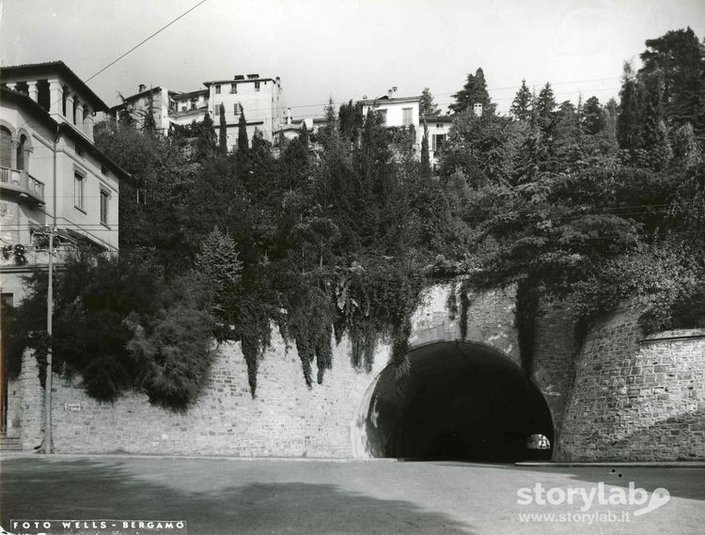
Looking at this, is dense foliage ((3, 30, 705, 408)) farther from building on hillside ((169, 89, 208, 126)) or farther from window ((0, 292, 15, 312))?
building on hillside ((169, 89, 208, 126))

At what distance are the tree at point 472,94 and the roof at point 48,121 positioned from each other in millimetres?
46868

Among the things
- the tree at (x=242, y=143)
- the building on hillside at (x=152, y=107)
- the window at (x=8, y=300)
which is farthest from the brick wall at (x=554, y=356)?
the building on hillside at (x=152, y=107)

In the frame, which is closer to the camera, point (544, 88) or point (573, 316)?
point (573, 316)

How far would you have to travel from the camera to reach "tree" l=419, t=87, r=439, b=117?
87.1 m

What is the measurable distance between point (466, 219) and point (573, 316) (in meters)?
15.7

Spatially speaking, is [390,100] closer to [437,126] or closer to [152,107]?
[437,126]

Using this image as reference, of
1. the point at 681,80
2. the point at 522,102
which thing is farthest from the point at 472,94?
the point at 681,80

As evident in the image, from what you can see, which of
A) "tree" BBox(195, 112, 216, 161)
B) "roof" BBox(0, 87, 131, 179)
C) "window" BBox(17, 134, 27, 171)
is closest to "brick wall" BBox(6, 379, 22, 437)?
"window" BBox(17, 134, 27, 171)

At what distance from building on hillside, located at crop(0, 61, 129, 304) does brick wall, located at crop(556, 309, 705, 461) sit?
18225mm

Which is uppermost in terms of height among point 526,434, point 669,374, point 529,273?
point 529,273

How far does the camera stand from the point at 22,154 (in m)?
33.9

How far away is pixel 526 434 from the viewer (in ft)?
140

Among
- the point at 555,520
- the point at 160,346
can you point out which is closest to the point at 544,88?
the point at 160,346

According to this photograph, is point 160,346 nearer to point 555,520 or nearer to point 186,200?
point 555,520
